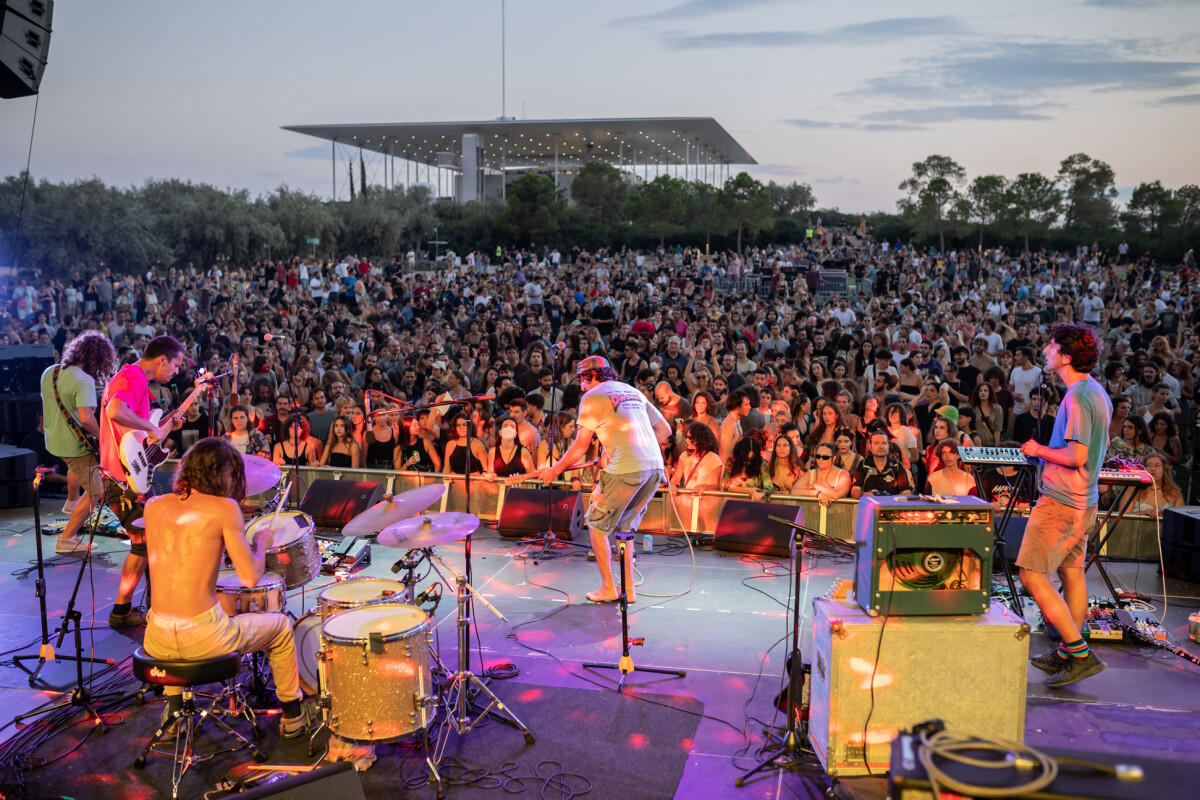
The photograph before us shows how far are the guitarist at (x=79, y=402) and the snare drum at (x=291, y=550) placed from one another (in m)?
2.16

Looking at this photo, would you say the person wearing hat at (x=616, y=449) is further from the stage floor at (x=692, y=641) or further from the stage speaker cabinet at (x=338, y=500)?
the stage speaker cabinet at (x=338, y=500)

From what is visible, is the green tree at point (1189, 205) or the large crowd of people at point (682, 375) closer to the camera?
the large crowd of people at point (682, 375)

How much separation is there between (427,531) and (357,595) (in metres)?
0.52

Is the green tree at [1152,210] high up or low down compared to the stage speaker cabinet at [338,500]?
up

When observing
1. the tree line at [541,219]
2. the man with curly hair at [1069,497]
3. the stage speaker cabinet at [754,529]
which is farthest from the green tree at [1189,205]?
the man with curly hair at [1069,497]

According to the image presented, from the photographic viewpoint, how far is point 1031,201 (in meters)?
36.2

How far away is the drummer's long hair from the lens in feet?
14.1

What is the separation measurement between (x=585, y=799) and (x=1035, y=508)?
2871 mm

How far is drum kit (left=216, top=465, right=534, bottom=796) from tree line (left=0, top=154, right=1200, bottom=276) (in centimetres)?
2445

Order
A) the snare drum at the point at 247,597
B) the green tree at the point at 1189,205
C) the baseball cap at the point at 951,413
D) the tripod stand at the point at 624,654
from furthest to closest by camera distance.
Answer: the green tree at the point at 1189,205
the baseball cap at the point at 951,413
the tripod stand at the point at 624,654
the snare drum at the point at 247,597

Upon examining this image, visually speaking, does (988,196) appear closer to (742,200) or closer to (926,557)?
(742,200)

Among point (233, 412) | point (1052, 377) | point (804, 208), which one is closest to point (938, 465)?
point (1052, 377)

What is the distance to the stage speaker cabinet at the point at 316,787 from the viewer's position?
3.07 m

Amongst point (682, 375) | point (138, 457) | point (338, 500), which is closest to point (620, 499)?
point (138, 457)
